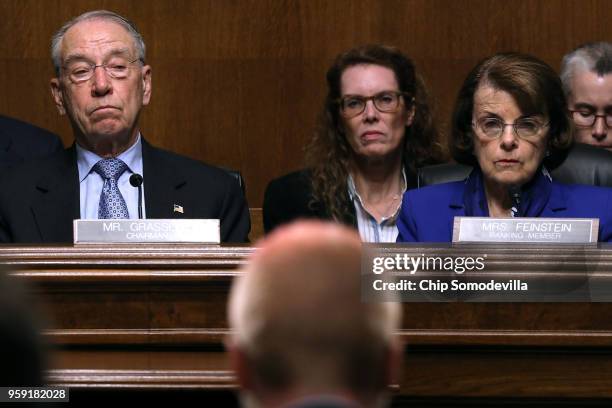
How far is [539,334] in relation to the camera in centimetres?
206

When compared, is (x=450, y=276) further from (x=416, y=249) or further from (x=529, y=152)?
(x=529, y=152)


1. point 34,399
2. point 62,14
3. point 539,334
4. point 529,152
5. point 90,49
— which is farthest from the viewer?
point 62,14

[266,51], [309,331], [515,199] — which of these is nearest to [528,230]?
[515,199]

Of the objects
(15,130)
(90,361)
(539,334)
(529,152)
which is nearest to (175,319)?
(90,361)

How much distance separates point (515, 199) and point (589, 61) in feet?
2.91

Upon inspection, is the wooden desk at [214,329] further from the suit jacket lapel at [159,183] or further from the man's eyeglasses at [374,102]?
the man's eyeglasses at [374,102]

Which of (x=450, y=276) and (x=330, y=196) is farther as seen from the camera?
(x=330, y=196)

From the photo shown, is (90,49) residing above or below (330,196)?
above

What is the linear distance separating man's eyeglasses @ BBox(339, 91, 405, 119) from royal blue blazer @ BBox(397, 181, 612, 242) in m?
0.40

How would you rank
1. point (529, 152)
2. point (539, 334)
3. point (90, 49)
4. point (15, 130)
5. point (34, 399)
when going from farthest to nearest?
point (15, 130)
point (90, 49)
point (529, 152)
point (539, 334)
point (34, 399)

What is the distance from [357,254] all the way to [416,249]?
1431mm

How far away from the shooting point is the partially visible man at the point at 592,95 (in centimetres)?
342

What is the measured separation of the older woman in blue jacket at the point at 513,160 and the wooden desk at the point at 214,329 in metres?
0.71

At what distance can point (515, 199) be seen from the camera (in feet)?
9.27
